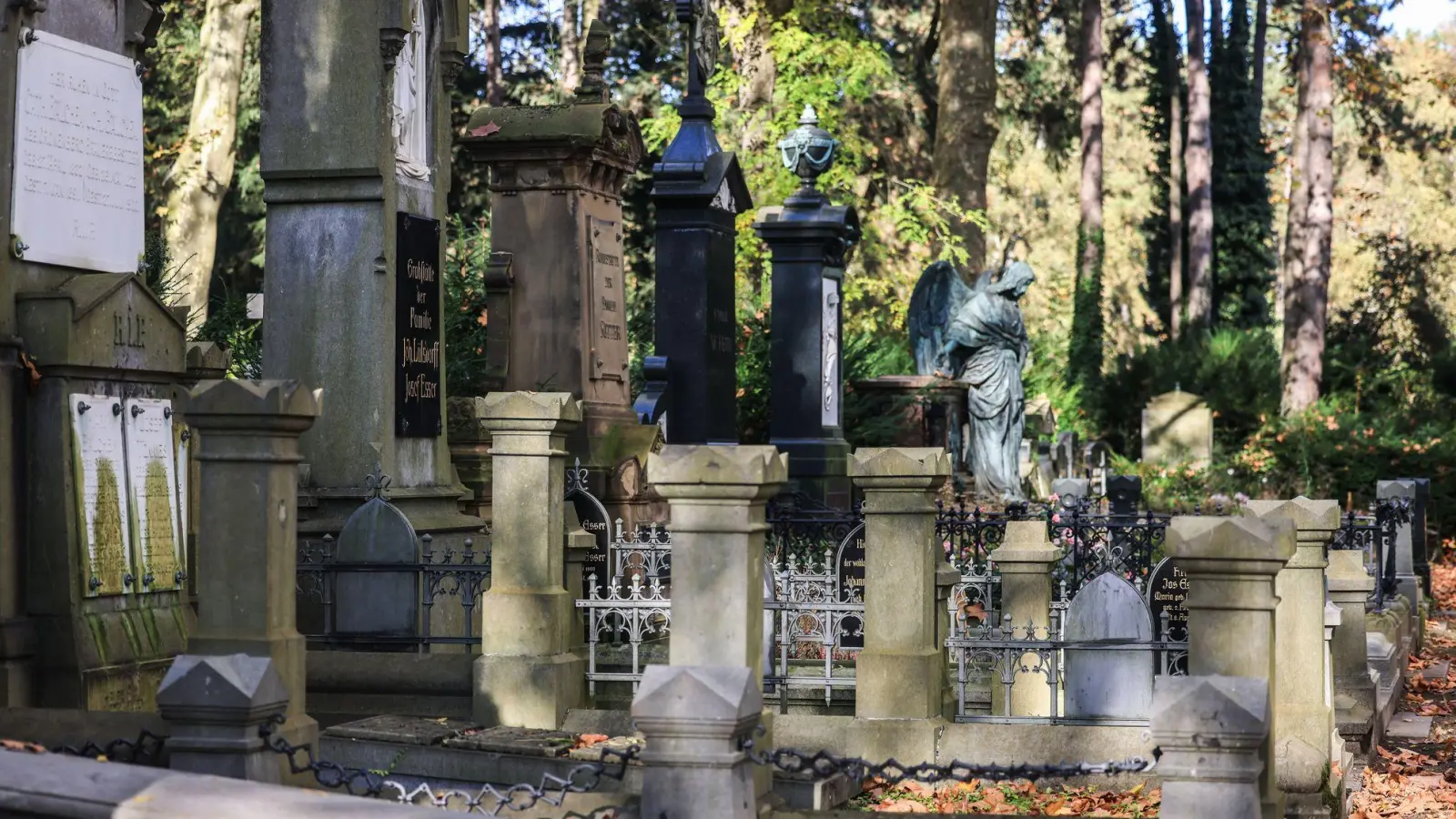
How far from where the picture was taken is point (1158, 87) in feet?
138

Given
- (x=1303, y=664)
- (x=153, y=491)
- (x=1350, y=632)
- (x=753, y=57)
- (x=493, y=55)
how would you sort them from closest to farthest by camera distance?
1. (x=1303, y=664)
2. (x=153, y=491)
3. (x=1350, y=632)
4. (x=753, y=57)
5. (x=493, y=55)

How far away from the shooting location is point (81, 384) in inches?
316

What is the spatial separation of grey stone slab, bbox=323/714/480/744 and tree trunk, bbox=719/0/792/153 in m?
17.3

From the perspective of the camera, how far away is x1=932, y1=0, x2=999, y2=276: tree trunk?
26328 millimetres

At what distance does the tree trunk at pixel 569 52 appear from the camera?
28.8 meters

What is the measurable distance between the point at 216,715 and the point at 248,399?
1199 millimetres

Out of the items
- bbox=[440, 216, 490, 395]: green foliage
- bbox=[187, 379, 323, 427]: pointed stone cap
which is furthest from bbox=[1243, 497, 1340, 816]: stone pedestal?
bbox=[440, 216, 490, 395]: green foliage

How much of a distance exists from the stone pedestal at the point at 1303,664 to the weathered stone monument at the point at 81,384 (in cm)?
495

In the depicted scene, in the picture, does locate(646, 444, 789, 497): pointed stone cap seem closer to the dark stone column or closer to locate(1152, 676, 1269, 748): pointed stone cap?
locate(1152, 676, 1269, 748): pointed stone cap

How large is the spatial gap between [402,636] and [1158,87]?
116ft

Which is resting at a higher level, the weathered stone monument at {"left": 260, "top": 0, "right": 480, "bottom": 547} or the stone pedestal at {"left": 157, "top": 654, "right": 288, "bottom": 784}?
the weathered stone monument at {"left": 260, "top": 0, "right": 480, "bottom": 547}

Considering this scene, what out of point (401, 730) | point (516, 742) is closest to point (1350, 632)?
point (516, 742)

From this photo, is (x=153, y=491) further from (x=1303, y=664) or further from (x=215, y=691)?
(x=1303, y=664)

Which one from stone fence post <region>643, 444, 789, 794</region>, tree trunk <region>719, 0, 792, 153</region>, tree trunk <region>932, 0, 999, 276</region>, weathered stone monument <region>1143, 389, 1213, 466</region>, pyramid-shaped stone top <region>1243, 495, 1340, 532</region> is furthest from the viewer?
weathered stone monument <region>1143, 389, 1213, 466</region>
